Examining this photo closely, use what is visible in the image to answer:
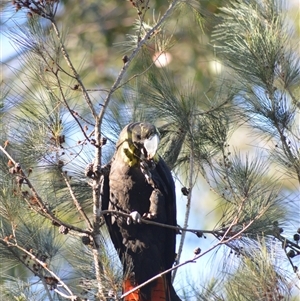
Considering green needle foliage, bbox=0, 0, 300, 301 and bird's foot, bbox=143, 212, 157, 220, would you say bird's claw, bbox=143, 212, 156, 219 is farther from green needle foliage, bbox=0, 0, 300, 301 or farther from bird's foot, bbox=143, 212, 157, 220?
green needle foliage, bbox=0, 0, 300, 301

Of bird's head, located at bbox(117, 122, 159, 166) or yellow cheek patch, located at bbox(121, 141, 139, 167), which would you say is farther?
yellow cheek patch, located at bbox(121, 141, 139, 167)

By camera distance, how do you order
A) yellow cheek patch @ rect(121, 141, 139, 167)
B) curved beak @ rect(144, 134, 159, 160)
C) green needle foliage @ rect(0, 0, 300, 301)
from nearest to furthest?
green needle foliage @ rect(0, 0, 300, 301) → curved beak @ rect(144, 134, 159, 160) → yellow cheek patch @ rect(121, 141, 139, 167)

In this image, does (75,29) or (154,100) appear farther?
(75,29)

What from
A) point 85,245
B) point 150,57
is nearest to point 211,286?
point 85,245

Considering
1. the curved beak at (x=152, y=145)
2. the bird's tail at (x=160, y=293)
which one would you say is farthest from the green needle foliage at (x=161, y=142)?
the curved beak at (x=152, y=145)

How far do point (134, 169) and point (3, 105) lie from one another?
22.2 inches

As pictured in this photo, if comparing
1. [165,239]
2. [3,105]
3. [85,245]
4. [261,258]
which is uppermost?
[3,105]

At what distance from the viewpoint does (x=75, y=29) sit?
6.14 m

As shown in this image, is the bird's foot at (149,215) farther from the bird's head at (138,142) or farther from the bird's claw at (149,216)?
the bird's head at (138,142)

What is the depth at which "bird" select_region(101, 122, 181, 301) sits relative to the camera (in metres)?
3.03

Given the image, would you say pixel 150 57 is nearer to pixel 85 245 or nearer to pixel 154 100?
pixel 154 100

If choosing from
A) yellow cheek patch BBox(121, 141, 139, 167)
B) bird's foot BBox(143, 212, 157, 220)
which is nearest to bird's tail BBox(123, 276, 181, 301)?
bird's foot BBox(143, 212, 157, 220)

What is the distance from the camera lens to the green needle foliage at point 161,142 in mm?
2611

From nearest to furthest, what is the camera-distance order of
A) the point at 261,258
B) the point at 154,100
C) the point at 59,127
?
1. the point at 261,258
2. the point at 59,127
3. the point at 154,100
